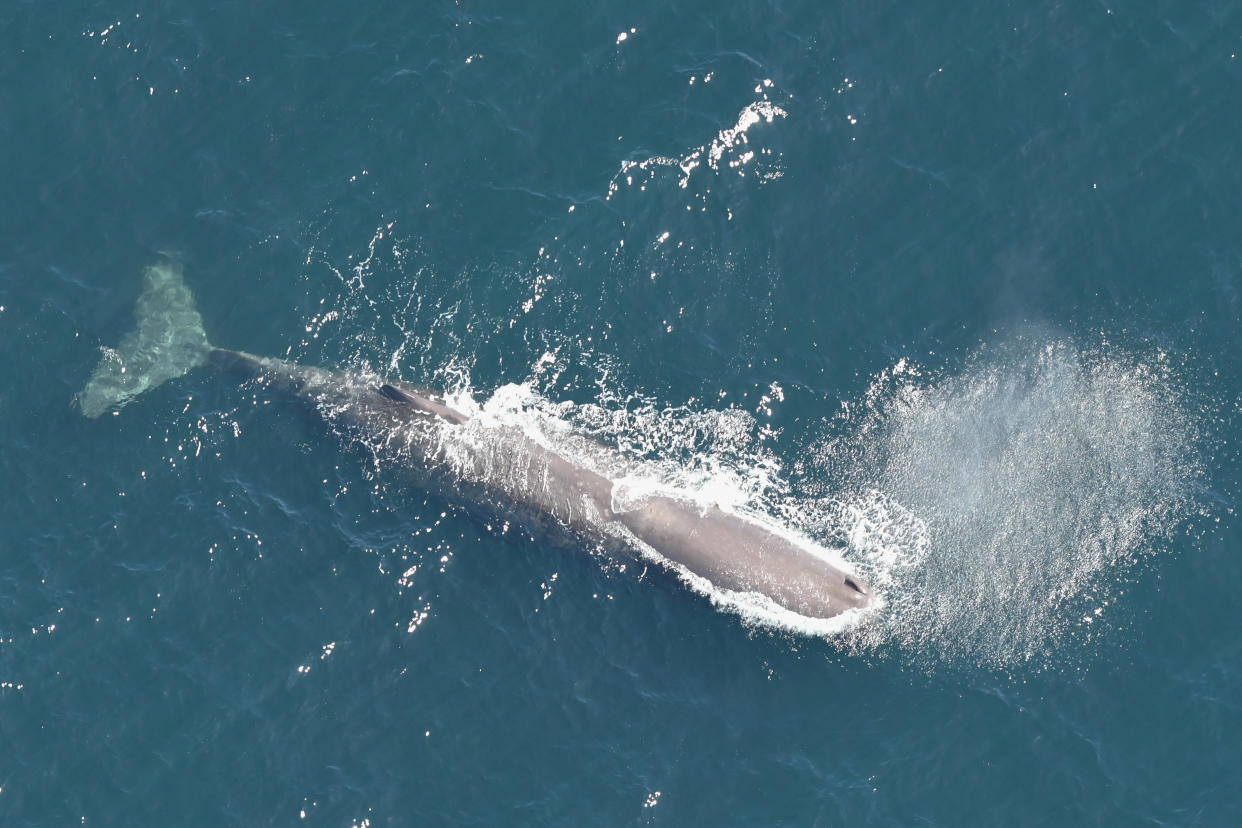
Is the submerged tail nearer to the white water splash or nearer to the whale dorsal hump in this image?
the whale dorsal hump

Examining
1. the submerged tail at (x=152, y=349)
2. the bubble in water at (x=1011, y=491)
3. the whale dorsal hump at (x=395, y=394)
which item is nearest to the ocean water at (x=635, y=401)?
the bubble in water at (x=1011, y=491)

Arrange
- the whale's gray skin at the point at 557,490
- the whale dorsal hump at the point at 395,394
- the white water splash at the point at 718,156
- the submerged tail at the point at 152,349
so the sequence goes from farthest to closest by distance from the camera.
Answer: the white water splash at the point at 718,156 < the submerged tail at the point at 152,349 < the whale dorsal hump at the point at 395,394 < the whale's gray skin at the point at 557,490

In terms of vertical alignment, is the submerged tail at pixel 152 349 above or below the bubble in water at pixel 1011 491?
below

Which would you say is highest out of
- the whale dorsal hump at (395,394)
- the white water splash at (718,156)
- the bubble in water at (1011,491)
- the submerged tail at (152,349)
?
the white water splash at (718,156)

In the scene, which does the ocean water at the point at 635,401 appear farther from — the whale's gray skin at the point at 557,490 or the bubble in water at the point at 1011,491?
the whale's gray skin at the point at 557,490

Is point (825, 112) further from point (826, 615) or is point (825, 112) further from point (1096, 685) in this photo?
point (1096, 685)

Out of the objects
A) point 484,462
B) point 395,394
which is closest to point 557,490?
point 484,462

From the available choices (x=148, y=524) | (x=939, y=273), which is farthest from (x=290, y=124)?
(x=939, y=273)
